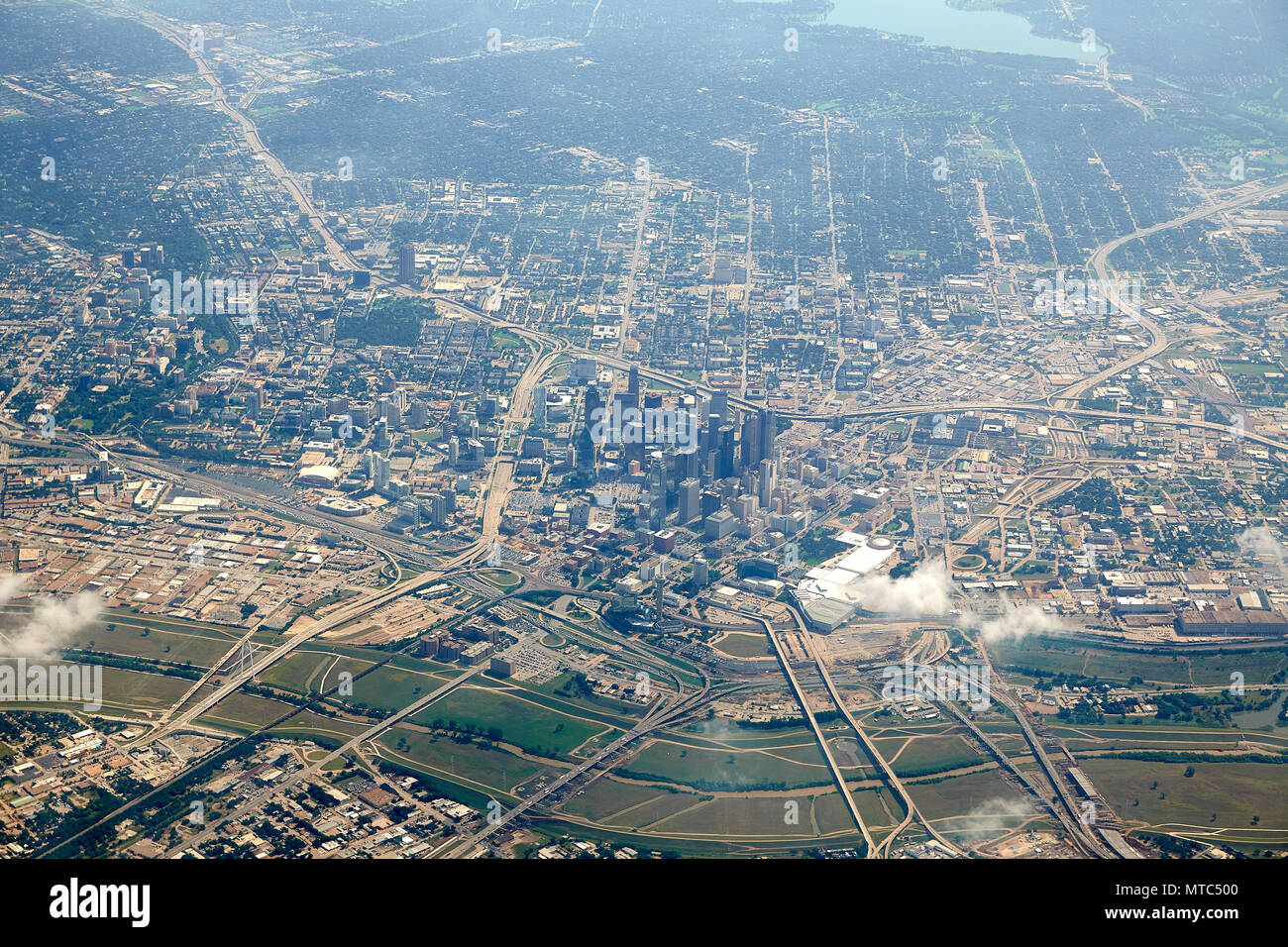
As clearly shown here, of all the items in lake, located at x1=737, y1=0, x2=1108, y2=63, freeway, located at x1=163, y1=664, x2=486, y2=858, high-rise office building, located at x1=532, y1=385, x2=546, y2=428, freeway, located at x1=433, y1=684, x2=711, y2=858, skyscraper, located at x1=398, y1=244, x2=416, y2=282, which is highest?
lake, located at x1=737, y1=0, x2=1108, y2=63

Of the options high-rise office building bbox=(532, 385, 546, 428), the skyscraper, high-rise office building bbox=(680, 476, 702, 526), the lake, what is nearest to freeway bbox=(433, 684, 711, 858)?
high-rise office building bbox=(680, 476, 702, 526)

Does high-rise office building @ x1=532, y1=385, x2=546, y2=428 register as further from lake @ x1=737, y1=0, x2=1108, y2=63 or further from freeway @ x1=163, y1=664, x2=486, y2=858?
lake @ x1=737, y1=0, x2=1108, y2=63

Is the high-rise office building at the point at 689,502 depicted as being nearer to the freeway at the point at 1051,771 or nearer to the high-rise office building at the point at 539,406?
the high-rise office building at the point at 539,406

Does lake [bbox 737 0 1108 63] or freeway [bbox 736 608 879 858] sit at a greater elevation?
lake [bbox 737 0 1108 63]

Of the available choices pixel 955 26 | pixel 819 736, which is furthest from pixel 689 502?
pixel 955 26

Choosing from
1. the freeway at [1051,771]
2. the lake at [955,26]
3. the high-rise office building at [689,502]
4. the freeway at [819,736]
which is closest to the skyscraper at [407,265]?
the high-rise office building at [689,502]

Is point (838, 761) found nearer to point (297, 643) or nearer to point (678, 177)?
point (297, 643)

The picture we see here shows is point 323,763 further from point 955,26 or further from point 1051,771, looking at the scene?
point 955,26
